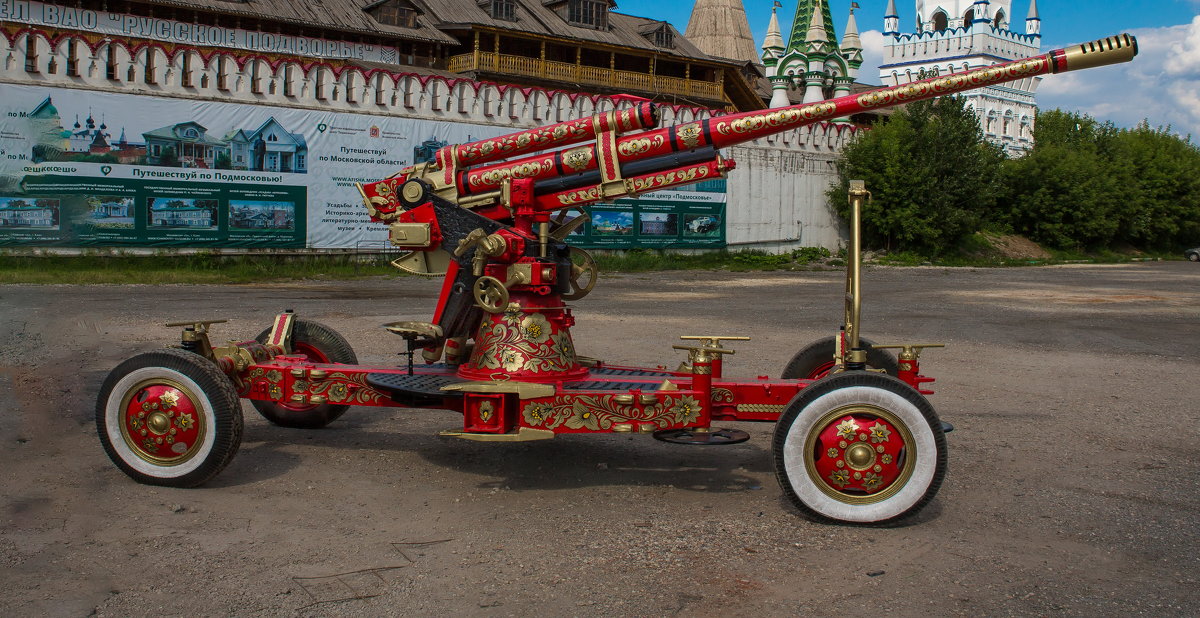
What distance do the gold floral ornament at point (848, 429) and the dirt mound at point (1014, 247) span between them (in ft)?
109

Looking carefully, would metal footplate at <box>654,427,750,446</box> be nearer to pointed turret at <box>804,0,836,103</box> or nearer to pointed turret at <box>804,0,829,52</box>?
pointed turret at <box>804,0,836,103</box>

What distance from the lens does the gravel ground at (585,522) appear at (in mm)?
4023

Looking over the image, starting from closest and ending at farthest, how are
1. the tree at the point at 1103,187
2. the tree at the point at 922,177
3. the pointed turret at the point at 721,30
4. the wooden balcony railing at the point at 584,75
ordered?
the tree at the point at 922,177
the wooden balcony railing at the point at 584,75
the tree at the point at 1103,187
the pointed turret at the point at 721,30

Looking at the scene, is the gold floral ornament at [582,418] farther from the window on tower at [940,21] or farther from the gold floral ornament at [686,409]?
the window on tower at [940,21]

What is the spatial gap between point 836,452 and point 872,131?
30887mm

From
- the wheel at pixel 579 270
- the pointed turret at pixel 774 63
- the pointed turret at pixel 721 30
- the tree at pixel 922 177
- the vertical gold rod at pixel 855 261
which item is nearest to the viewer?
the vertical gold rod at pixel 855 261

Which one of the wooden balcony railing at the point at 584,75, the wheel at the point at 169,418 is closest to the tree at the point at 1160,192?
the wooden balcony railing at the point at 584,75

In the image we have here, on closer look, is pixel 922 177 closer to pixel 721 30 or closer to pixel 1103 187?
pixel 1103 187

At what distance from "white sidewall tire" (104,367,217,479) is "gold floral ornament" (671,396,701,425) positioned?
2.39m

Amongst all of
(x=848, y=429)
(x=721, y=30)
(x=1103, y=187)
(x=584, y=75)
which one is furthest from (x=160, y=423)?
(x=721, y=30)

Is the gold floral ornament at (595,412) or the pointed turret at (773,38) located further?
the pointed turret at (773,38)

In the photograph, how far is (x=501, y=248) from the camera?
5.62 meters

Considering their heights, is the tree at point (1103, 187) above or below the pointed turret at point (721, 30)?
below

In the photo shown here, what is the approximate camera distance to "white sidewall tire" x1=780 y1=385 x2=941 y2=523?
186 inches
